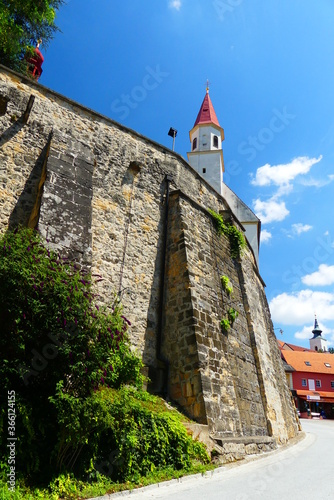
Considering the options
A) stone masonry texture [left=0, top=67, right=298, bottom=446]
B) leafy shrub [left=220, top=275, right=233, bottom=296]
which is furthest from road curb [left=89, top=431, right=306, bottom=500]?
leafy shrub [left=220, top=275, right=233, bottom=296]

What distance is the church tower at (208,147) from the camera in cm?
2941

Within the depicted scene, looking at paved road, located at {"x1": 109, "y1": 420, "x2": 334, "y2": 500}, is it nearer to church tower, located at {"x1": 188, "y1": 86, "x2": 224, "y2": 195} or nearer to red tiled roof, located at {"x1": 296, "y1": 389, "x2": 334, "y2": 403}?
church tower, located at {"x1": 188, "y1": 86, "x2": 224, "y2": 195}

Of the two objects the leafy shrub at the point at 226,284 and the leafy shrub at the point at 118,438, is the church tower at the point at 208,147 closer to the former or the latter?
the leafy shrub at the point at 226,284

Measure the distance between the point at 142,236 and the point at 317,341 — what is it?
8624 centimetres

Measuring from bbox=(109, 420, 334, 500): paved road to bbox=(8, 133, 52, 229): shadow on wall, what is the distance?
540 centimetres

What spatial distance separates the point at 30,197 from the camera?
8.42m

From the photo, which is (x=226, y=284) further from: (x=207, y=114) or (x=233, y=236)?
(x=207, y=114)

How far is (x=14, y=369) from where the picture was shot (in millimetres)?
4605

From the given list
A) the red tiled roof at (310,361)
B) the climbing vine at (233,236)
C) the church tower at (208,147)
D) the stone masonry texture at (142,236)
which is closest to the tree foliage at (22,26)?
the stone masonry texture at (142,236)

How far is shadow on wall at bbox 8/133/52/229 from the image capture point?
8.02 metres

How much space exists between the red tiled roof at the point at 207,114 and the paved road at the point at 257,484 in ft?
96.2

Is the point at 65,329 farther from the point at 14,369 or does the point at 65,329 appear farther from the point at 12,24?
the point at 12,24

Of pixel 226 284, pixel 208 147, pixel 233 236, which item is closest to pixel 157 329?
pixel 226 284

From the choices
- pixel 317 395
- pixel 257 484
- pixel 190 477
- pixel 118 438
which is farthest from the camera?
pixel 317 395
